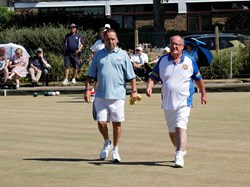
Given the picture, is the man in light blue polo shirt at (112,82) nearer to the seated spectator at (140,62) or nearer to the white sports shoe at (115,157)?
the white sports shoe at (115,157)

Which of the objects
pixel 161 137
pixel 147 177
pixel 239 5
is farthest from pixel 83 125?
pixel 239 5

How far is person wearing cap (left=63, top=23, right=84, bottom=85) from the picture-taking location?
27188 mm

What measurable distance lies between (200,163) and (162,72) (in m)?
1.24

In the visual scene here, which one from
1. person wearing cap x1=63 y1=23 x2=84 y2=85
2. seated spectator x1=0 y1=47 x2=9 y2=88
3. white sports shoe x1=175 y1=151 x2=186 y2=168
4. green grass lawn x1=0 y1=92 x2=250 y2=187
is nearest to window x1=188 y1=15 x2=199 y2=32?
person wearing cap x1=63 y1=23 x2=84 y2=85

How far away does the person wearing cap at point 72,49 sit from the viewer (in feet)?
89.2

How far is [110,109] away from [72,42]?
616 inches

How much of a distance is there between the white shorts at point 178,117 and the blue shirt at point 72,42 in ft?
53.1

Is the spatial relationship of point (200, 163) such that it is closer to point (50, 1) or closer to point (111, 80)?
point (111, 80)

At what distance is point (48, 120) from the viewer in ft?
58.1

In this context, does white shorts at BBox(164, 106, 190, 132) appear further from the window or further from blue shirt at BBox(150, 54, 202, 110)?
the window

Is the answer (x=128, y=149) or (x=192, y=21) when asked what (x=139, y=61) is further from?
(x=192, y=21)

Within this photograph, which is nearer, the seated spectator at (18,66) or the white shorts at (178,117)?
the white shorts at (178,117)

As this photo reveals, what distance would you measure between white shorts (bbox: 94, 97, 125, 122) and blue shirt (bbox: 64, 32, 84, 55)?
1555cm

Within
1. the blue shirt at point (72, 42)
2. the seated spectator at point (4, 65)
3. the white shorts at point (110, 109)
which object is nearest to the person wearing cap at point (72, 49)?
the blue shirt at point (72, 42)
